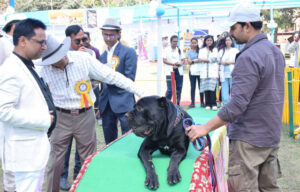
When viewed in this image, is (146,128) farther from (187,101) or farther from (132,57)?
(187,101)

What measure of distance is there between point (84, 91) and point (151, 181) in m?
1.43

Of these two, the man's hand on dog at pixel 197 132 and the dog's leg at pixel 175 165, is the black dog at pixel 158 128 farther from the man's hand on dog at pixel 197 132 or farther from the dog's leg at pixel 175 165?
the man's hand on dog at pixel 197 132

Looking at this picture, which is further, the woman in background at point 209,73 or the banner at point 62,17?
the banner at point 62,17

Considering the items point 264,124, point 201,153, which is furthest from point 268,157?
point 201,153

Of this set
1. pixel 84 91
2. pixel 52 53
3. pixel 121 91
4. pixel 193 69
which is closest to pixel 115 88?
pixel 121 91

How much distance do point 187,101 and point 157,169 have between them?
723cm

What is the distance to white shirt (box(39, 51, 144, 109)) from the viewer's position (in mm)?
3098

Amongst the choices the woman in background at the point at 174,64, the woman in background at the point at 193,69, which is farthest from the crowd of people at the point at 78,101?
the woman in background at the point at 174,64

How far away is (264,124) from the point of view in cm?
235

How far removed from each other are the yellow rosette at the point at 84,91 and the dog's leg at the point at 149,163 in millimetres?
1026

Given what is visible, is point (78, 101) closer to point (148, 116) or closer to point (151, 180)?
point (148, 116)

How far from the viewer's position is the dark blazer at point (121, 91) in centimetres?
377

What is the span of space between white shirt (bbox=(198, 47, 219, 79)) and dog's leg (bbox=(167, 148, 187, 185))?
18.7 feet

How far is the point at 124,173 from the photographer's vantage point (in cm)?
232
